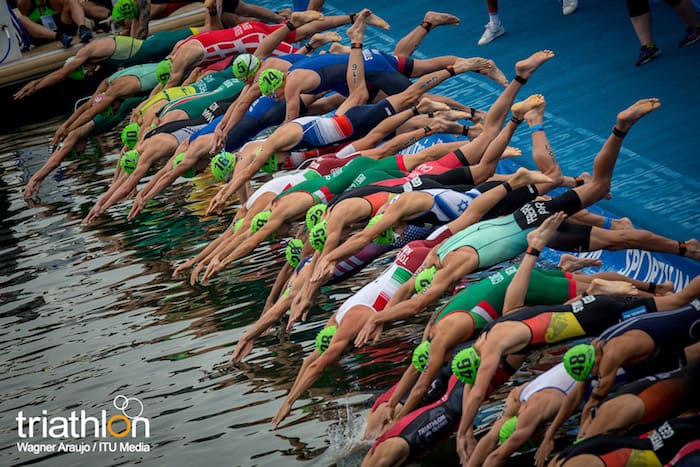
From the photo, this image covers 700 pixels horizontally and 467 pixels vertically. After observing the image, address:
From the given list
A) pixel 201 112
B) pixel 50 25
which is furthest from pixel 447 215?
pixel 50 25

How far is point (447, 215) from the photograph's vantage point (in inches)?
349

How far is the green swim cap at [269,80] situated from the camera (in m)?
11.3

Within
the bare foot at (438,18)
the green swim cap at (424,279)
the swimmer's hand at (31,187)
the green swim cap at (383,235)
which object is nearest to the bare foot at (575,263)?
the green swim cap at (424,279)

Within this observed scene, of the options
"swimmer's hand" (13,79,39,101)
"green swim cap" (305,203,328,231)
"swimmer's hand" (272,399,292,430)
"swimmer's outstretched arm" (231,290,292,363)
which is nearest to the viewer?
"swimmer's hand" (272,399,292,430)

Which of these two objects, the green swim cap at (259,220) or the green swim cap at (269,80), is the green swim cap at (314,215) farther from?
the green swim cap at (269,80)

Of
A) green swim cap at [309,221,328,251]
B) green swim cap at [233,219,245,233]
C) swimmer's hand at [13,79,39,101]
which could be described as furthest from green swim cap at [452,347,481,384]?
swimmer's hand at [13,79,39,101]

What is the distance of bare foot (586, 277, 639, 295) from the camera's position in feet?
22.5

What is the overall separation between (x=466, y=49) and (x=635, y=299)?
6066 mm

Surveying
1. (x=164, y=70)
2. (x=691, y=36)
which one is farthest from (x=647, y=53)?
(x=164, y=70)

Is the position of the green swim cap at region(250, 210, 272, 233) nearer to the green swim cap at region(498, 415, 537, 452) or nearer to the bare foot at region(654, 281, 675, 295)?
the bare foot at region(654, 281, 675, 295)

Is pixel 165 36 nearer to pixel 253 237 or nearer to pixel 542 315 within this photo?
pixel 253 237

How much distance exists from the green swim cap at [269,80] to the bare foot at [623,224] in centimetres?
467

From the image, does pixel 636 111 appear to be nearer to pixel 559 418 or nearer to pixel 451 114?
pixel 559 418

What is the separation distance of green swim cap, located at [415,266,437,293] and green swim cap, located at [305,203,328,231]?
156 centimetres
